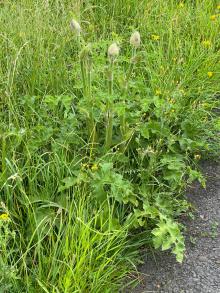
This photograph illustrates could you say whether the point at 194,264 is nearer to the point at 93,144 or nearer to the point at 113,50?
the point at 93,144

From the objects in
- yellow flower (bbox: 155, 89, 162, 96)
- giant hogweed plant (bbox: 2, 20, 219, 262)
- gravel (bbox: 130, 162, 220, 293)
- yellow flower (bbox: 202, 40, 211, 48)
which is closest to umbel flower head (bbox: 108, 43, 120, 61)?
giant hogweed plant (bbox: 2, 20, 219, 262)

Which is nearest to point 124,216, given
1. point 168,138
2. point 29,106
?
point 168,138

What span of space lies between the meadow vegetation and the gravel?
0.07m

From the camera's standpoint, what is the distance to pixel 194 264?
7.42 ft

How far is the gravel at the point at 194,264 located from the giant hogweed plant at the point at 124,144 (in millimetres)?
88

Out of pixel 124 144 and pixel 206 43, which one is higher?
pixel 206 43

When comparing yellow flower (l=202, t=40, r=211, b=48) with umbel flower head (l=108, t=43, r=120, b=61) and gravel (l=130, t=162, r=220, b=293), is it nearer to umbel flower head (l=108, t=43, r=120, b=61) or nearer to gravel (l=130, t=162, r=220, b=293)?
gravel (l=130, t=162, r=220, b=293)

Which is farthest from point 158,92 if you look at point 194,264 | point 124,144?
point 194,264

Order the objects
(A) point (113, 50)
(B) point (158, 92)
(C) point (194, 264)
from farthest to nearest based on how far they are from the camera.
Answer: (B) point (158, 92) < (C) point (194, 264) < (A) point (113, 50)

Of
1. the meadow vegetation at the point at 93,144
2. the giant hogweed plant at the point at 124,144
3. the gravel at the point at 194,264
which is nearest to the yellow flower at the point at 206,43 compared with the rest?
the meadow vegetation at the point at 93,144

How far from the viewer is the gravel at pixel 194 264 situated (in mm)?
2158

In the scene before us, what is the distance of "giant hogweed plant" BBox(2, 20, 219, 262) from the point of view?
2.24 m

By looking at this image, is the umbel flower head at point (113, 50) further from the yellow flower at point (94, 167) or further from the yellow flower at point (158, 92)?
the yellow flower at point (158, 92)

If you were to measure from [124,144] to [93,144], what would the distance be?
0.17 m
